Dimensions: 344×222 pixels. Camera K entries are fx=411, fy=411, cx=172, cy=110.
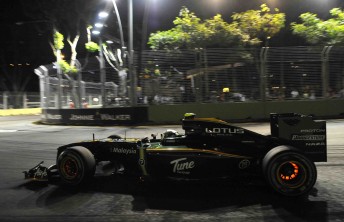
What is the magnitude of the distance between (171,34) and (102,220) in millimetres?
21619

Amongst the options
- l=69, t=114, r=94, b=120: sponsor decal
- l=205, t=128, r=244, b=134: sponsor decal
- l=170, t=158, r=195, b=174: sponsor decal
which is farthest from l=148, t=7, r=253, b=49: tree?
l=170, t=158, r=195, b=174: sponsor decal

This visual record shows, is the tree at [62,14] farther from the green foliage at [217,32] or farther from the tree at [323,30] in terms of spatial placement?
the tree at [323,30]

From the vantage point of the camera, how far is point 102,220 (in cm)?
473

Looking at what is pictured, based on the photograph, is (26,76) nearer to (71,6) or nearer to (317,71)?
(71,6)

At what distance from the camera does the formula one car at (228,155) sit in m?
5.34

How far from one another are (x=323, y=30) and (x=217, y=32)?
6192 millimetres

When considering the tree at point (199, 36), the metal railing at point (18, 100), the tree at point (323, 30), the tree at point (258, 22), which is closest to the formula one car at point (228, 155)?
the tree at point (323, 30)

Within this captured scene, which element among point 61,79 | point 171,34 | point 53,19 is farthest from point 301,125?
point 53,19

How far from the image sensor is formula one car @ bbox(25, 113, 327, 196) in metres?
5.34

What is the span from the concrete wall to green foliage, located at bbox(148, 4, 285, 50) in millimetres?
7539

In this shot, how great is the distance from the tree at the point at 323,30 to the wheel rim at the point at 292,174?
18.7 m

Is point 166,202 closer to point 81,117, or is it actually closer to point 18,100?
point 81,117

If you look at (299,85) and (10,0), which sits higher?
(10,0)

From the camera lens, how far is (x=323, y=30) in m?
23.1
